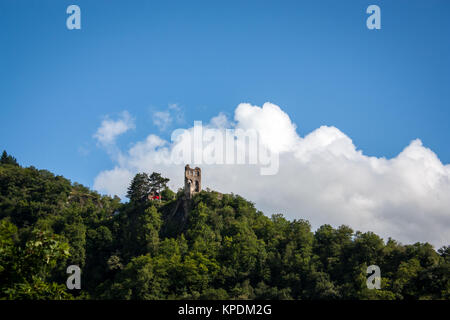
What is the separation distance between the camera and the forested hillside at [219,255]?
59844 millimetres

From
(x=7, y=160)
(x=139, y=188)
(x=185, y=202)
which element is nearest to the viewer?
(x=185, y=202)

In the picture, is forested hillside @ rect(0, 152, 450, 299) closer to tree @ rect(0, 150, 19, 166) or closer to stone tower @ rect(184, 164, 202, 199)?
stone tower @ rect(184, 164, 202, 199)

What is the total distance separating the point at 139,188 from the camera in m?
91.2

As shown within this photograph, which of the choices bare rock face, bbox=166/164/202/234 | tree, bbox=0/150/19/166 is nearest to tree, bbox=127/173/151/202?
bare rock face, bbox=166/164/202/234

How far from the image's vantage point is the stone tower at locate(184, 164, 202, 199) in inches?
3268

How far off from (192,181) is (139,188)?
1346 centimetres

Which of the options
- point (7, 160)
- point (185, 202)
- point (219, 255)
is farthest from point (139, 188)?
point (7, 160)

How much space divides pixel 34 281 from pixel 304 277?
52.4m

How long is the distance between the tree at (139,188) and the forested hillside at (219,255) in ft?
0.67

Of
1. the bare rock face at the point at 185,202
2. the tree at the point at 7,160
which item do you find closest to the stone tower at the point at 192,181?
the bare rock face at the point at 185,202

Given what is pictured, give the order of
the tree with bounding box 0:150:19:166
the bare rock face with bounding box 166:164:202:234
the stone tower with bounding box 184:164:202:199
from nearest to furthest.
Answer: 1. the bare rock face with bounding box 166:164:202:234
2. the stone tower with bounding box 184:164:202:199
3. the tree with bounding box 0:150:19:166

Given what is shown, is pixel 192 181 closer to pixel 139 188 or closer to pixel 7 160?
pixel 139 188

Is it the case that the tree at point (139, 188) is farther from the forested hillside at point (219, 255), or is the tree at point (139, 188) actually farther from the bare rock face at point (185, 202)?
the bare rock face at point (185, 202)

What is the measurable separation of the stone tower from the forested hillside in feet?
5.24
